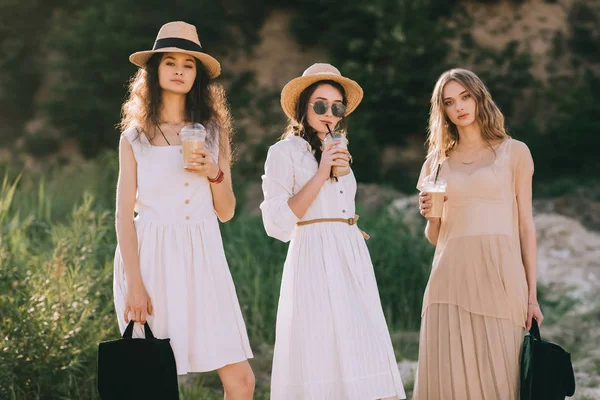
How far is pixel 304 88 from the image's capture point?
12.7 feet

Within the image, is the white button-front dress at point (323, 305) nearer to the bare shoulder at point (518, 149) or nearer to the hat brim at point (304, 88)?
the hat brim at point (304, 88)

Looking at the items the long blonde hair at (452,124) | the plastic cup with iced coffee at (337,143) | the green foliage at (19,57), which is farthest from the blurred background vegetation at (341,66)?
the plastic cup with iced coffee at (337,143)

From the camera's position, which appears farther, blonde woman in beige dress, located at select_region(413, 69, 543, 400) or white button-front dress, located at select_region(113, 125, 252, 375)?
blonde woman in beige dress, located at select_region(413, 69, 543, 400)

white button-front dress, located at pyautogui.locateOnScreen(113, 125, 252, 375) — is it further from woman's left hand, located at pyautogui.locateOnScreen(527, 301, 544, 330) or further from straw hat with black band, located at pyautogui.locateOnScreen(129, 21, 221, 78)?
woman's left hand, located at pyautogui.locateOnScreen(527, 301, 544, 330)

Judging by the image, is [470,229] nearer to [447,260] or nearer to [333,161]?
[447,260]

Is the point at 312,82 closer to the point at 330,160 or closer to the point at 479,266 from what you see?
the point at 330,160

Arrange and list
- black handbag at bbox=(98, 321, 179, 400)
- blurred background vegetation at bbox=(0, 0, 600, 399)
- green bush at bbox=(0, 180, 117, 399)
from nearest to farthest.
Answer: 1. black handbag at bbox=(98, 321, 179, 400)
2. green bush at bbox=(0, 180, 117, 399)
3. blurred background vegetation at bbox=(0, 0, 600, 399)

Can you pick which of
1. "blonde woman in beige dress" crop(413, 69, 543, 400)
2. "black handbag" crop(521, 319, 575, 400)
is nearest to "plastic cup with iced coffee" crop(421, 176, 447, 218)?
"blonde woman in beige dress" crop(413, 69, 543, 400)

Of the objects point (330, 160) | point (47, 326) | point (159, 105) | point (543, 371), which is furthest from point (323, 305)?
point (47, 326)

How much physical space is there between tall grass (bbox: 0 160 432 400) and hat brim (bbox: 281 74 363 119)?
5.27ft

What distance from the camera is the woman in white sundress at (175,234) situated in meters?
3.40

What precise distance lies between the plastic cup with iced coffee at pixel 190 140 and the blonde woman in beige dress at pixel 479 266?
1025mm

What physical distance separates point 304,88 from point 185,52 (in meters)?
0.59

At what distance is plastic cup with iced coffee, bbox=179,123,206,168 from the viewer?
334 centimetres
